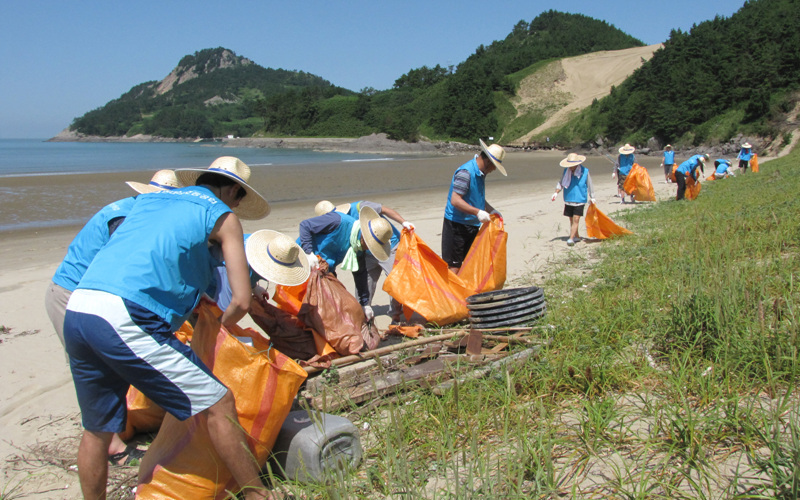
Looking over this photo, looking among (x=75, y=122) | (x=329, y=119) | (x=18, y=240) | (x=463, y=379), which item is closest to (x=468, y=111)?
(x=329, y=119)

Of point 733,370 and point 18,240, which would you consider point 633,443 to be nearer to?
point 733,370

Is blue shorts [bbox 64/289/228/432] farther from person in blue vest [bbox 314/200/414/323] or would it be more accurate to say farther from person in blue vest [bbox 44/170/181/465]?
person in blue vest [bbox 314/200/414/323]

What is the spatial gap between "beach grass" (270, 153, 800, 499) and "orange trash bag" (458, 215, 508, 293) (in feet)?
2.88

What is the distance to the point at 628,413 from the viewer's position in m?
2.39

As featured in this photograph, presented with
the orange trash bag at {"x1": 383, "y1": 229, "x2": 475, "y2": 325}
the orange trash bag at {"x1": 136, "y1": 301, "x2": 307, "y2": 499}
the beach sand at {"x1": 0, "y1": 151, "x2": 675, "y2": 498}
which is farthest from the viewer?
the orange trash bag at {"x1": 383, "y1": 229, "x2": 475, "y2": 325}

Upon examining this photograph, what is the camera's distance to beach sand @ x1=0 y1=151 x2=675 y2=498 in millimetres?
3121

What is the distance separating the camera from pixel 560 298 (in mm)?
4707

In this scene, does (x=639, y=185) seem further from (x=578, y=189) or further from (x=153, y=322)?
(x=153, y=322)

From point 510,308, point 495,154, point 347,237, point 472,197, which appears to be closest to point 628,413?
point 510,308

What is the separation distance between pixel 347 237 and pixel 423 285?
29.4 inches

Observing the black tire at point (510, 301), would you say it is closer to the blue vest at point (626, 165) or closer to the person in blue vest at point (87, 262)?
the person in blue vest at point (87, 262)

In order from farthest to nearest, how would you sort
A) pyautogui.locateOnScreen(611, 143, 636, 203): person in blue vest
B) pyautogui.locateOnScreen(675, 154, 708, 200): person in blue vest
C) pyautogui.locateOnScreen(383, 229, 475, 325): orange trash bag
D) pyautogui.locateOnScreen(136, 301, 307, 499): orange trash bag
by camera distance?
1. pyautogui.locateOnScreen(611, 143, 636, 203): person in blue vest
2. pyautogui.locateOnScreen(675, 154, 708, 200): person in blue vest
3. pyautogui.locateOnScreen(383, 229, 475, 325): orange trash bag
4. pyautogui.locateOnScreen(136, 301, 307, 499): orange trash bag

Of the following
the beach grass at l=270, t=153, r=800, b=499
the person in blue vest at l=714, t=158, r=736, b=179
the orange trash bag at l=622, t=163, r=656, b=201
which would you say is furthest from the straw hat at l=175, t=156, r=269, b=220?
the person in blue vest at l=714, t=158, r=736, b=179

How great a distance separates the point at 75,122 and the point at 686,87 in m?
159
